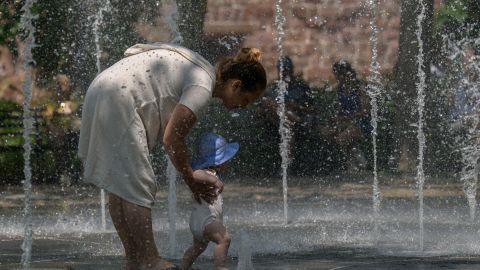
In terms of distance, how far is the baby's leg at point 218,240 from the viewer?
20.9 ft

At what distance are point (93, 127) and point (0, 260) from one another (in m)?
1.92

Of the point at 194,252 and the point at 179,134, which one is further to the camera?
the point at 194,252

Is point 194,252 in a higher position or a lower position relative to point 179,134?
lower

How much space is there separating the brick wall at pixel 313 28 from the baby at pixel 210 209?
14.9m

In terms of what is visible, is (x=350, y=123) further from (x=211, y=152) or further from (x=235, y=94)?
(x=235, y=94)

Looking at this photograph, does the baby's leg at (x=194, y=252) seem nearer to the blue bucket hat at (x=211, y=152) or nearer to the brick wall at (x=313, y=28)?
the blue bucket hat at (x=211, y=152)

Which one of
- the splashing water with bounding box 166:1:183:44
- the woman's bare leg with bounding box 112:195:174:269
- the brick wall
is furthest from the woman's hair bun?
the brick wall

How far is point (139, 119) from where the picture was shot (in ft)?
19.9

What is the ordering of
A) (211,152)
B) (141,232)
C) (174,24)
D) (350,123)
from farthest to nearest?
(350,123), (174,24), (211,152), (141,232)

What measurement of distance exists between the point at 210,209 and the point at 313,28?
645 inches

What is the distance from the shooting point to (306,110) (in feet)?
54.6

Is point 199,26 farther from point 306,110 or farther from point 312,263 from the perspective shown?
point 312,263

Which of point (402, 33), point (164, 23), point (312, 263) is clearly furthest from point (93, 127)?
point (164, 23)

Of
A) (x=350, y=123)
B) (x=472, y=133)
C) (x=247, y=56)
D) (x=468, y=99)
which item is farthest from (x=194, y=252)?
(x=468, y=99)
